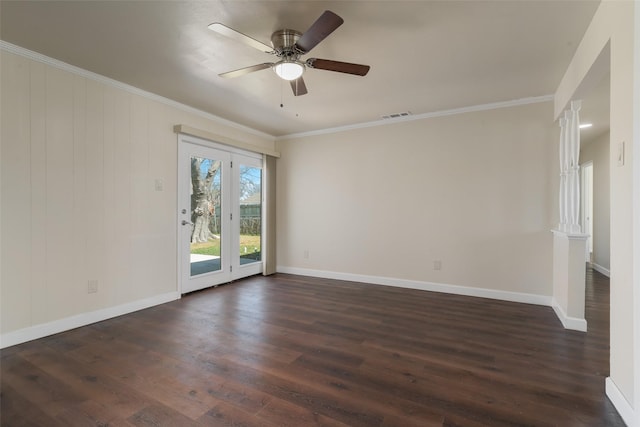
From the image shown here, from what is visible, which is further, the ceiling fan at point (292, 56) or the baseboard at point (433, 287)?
the baseboard at point (433, 287)

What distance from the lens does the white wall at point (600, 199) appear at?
17.0ft

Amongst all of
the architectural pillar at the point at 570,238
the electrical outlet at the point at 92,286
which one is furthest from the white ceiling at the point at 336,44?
the electrical outlet at the point at 92,286

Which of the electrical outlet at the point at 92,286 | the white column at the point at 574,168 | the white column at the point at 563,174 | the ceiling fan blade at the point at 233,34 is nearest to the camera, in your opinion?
the ceiling fan blade at the point at 233,34

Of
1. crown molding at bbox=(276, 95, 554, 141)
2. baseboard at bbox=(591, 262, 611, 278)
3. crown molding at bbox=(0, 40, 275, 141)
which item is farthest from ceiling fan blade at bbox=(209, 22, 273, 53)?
baseboard at bbox=(591, 262, 611, 278)

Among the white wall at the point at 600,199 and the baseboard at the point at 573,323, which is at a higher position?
the white wall at the point at 600,199

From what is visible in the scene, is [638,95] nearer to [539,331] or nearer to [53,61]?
[539,331]

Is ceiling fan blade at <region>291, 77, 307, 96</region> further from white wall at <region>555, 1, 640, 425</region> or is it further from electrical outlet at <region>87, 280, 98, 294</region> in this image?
electrical outlet at <region>87, 280, 98, 294</region>

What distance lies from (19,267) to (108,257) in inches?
27.7

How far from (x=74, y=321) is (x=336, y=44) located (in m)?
3.57

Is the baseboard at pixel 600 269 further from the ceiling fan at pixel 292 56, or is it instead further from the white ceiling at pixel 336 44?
the ceiling fan at pixel 292 56

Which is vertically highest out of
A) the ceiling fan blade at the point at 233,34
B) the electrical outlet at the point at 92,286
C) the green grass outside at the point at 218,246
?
the ceiling fan blade at the point at 233,34

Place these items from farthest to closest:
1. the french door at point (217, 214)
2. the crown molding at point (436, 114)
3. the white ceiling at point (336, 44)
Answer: the french door at point (217, 214), the crown molding at point (436, 114), the white ceiling at point (336, 44)

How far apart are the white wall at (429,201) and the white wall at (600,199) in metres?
2.69

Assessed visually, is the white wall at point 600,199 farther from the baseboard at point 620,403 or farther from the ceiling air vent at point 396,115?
the baseboard at point 620,403
